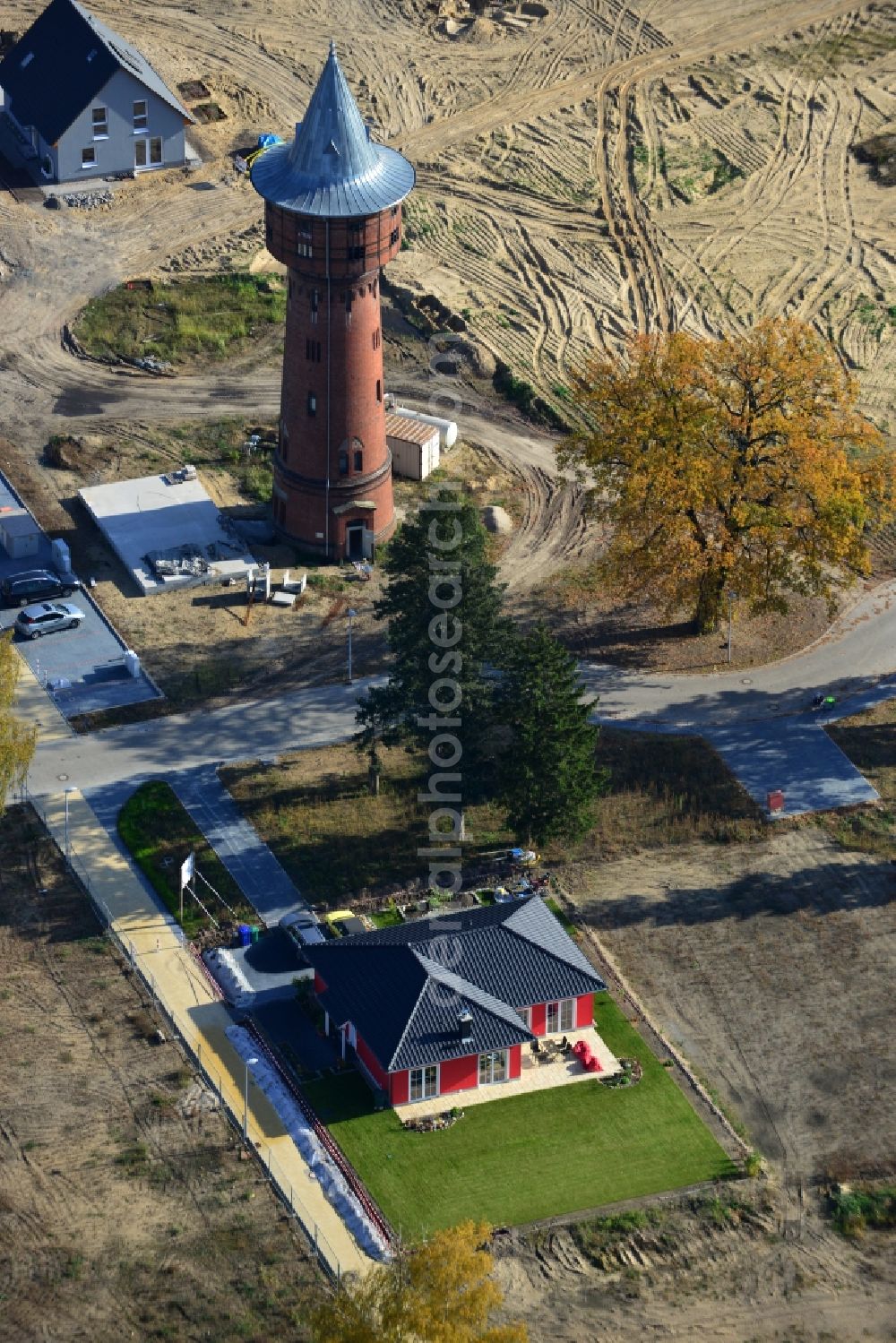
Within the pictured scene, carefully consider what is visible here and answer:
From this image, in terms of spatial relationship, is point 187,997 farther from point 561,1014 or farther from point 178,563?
point 178,563

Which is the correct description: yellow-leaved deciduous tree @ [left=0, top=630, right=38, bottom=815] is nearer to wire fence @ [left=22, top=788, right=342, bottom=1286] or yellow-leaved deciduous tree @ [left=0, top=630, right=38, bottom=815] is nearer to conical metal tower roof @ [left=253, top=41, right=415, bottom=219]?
wire fence @ [left=22, top=788, right=342, bottom=1286]

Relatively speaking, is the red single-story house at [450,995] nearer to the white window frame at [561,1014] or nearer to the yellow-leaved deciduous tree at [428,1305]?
the white window frame at [561,1014]

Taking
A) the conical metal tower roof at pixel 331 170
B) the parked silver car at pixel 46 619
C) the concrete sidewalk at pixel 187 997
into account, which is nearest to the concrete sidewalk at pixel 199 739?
the concrete sidewalk at pixel 187 997

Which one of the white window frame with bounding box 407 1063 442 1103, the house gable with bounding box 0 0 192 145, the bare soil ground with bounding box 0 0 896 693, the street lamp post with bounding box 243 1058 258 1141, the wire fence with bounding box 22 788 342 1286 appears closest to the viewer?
the wire fence with bounding box 22 788 342 1286

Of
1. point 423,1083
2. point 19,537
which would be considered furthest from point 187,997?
point 19,537

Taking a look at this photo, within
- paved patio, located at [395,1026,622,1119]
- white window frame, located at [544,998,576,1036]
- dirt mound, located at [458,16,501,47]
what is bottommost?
paved patio, located at [395,1026,622,1119]

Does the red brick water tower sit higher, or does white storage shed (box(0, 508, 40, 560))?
the red brick water tower

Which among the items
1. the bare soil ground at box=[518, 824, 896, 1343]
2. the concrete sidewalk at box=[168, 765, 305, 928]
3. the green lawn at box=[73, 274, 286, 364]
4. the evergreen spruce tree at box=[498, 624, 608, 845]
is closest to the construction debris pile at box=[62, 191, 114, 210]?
the green lawn at box=[73, 274, 286, 364]
